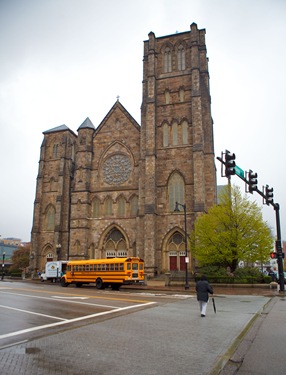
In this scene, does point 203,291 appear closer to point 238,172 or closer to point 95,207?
point 238,172

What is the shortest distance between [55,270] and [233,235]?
62.7 feet

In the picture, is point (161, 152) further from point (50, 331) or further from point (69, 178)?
point (50, 331)

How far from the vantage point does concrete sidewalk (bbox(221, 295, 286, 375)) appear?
5.90 metres

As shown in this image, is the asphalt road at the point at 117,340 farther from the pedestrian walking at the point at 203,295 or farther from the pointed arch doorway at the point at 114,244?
the pointed arch doorway at the point at 114,244

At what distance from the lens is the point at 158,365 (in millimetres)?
6047

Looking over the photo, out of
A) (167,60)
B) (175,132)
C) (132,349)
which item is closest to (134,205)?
(175,132)

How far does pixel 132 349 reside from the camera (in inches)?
280

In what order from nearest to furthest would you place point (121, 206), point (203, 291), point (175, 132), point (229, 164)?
point (203, 291) < point (229, 164) < point (175, 132) < point (121, 206)

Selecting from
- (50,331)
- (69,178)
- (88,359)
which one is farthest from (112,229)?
(88,359)

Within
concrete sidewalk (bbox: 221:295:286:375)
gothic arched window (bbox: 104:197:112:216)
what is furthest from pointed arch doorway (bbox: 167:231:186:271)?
concrete sidewalk (bbox: 221:295:286:375)

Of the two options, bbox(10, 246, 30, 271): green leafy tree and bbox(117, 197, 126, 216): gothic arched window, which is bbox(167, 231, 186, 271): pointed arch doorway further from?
bbox(10, 246, 30, 271): green leafy tree

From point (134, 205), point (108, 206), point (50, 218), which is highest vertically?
point (108, 206)

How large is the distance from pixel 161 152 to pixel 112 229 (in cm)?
1068

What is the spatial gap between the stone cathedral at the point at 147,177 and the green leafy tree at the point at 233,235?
441cm
